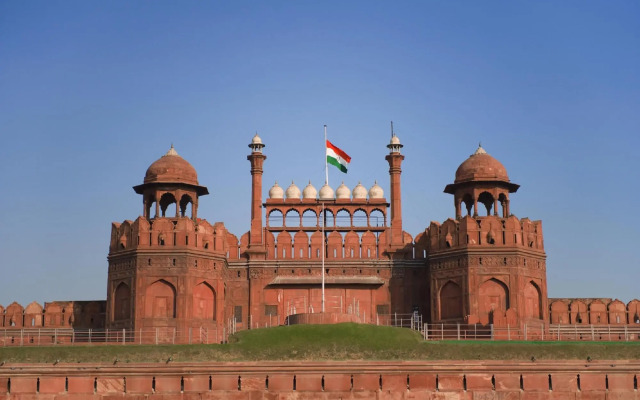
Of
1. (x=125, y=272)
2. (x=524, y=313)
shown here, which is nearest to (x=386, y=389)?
(x=524, y=313)

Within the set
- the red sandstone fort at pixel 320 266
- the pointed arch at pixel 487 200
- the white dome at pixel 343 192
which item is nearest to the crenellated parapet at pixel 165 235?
the red sandstone fort at pixel 320 266

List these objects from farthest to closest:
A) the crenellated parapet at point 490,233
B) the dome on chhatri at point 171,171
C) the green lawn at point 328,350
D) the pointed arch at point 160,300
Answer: the dome on chhatri at point 171,171
the crenellated parapet at point 490,233
the pointed arch at point 160,300
the green lawn at point 328,350

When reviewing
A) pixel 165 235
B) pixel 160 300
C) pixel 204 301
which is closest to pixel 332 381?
pixel 204 301

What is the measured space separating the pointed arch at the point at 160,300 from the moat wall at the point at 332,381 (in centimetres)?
941

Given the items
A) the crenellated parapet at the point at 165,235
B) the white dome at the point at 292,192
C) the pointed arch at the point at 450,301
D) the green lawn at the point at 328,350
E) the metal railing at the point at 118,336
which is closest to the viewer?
the green lawn at the point at 328,350

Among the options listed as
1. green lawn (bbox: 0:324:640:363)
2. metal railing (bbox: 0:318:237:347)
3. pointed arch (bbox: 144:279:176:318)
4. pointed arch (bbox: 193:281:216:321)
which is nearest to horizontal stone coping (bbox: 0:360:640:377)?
green lawn (bbox: 0:324:640:363)

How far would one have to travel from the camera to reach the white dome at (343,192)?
66.9m

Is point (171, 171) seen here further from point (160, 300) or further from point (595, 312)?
point (595, 312)

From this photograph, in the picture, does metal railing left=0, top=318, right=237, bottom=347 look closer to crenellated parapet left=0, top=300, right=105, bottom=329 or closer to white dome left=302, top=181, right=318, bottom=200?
crenellated parapet left=0, top=300, right=105, bottom=329

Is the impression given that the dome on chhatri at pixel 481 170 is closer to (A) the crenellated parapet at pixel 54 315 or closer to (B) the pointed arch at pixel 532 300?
(B) the pointed arch at pixel 532 300

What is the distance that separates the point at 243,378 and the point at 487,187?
21.6 metres

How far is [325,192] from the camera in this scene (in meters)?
66.8

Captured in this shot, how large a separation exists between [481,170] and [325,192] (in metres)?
9.89

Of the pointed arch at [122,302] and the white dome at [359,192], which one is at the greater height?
the white dome at [359,192]
